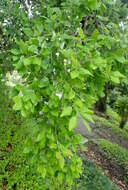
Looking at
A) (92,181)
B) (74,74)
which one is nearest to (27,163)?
(92,181)

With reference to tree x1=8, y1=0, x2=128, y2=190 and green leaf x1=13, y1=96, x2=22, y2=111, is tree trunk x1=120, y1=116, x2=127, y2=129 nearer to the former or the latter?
tree x1=8, y1=0, x2=128, y2=190

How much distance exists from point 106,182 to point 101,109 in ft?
23.9

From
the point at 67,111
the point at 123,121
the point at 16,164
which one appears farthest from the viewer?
the point at 123,121

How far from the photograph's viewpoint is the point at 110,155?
614 centimetres

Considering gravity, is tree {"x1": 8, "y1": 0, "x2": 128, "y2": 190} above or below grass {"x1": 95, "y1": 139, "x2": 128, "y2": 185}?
above

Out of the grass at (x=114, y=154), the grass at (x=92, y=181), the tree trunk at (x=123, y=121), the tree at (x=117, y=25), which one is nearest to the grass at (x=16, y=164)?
the grass at (x=92, y=181)

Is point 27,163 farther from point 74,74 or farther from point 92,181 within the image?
point 74,74

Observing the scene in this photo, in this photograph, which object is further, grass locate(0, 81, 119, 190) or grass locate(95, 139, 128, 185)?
grass locate(95, 139, 128, 185)

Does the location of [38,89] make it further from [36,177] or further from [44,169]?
[36,177]

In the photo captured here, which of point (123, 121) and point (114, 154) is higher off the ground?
point (114, 154)

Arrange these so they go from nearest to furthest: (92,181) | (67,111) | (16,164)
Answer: (67,111), (16,164), (92,181)

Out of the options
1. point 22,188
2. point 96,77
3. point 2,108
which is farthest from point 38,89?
point 2,108

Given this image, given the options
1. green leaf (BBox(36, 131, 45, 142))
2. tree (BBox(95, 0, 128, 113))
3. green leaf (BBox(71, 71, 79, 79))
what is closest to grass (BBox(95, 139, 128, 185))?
tree (BBox(95, 0, 128, 113))

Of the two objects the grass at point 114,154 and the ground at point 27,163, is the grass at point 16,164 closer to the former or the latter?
the ground at point 27,163
